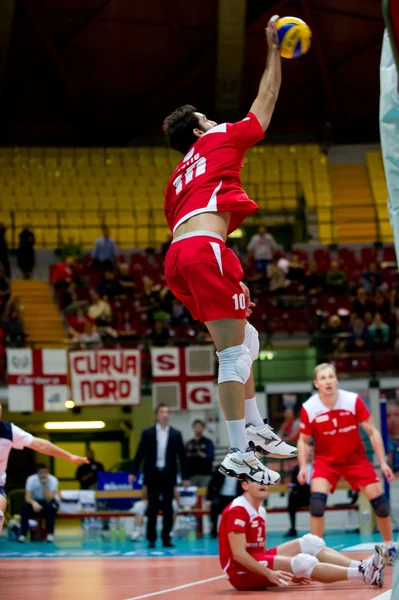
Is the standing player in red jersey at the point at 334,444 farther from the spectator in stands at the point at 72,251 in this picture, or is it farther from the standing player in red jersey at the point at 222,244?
the spectator in stands at the point at 72,251

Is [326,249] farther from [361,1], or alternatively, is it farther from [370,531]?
[370,531]

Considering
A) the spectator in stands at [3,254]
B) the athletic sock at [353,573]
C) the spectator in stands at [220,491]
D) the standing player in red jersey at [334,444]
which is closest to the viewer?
the athletic sock at [353,573]

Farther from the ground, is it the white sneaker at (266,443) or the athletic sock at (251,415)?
the athletic sock at (251,415)

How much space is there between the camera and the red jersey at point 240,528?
29.9 feet

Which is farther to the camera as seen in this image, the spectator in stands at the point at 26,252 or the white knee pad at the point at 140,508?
the spectator in stands at the point at 26,252

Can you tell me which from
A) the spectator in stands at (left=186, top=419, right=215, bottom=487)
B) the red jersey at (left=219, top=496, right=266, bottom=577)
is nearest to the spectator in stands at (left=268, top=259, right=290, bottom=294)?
the spectator in stands at (left=186, top=419, right=215, bottom=487)

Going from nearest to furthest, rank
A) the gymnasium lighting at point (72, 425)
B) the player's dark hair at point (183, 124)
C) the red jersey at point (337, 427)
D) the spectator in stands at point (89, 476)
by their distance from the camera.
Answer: the player's dark hair at point (183, 124) → the red jersey at point (337, 427) → the spectator in stands at point (89, 476) → the gymnasium lighting at point (72, 425)

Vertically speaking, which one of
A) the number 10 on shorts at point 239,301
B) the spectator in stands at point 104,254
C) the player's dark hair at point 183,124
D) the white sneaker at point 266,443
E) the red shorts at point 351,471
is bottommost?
the red shorts at point 351,471

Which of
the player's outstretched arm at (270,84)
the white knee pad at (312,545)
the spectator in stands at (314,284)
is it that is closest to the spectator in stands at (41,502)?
the spectator in stands at (314,284)

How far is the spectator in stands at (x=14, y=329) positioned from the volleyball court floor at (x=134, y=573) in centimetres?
449

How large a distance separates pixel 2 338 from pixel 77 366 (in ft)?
7.36

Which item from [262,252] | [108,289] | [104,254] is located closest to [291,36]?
[108,289]

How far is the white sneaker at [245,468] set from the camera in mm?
5789

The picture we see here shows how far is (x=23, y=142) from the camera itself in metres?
Answer: 31.3
